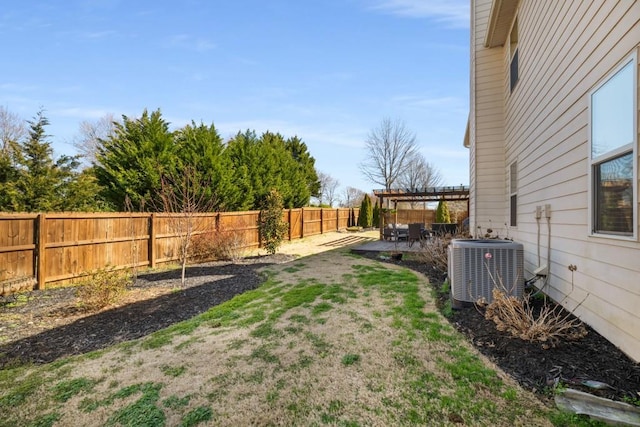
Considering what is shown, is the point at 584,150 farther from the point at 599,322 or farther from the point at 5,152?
the point at 5,152

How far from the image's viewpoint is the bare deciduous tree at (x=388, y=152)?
28.0 metres

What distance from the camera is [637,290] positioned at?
86.6 inches

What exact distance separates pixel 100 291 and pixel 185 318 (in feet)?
4.70

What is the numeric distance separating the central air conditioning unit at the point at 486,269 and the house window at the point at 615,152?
39.6 inches

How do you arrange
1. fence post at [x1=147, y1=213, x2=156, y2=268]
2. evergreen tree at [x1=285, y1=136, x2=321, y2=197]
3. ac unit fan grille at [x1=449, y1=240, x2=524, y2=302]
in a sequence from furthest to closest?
evergreen tree at [x1=285, y1=136, x2=321, y2=197]
fence post at [x1=147, y1=213, x2=156, y2=268]
ac unit fan grille at [x1=449, y1=240, x2=524, y2=302]

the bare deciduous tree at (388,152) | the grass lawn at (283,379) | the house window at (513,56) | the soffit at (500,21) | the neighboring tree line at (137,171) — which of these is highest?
the bare deciduous tree at (388,152)

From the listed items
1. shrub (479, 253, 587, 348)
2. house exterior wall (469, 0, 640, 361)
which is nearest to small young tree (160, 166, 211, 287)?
shrub (479, 253, 587, 348)

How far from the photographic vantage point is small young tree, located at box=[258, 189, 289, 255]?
11.5m

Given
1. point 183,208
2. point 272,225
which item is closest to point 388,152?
point 272,225

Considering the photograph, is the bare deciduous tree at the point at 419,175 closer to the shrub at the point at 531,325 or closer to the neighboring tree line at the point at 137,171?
the neighboring tree line at the point at 137,171

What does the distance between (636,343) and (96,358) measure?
14.7 feet

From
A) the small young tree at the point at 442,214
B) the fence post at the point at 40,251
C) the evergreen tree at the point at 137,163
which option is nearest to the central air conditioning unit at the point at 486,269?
the fence post at the point at 40,251

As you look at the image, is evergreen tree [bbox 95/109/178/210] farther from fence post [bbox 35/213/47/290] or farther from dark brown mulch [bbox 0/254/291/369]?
dark brown mulch [bbox 0/254/291/369]

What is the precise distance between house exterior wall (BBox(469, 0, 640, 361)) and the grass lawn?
1125mm
